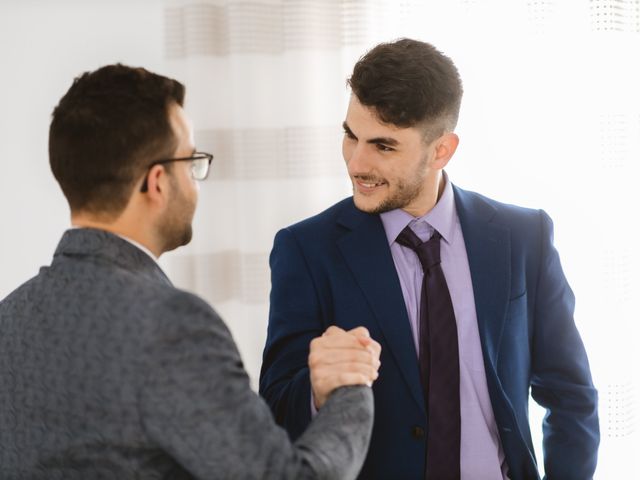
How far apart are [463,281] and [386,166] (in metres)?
0.30

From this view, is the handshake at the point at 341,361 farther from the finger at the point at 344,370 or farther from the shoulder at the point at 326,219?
the shoulder at the point at 326,219

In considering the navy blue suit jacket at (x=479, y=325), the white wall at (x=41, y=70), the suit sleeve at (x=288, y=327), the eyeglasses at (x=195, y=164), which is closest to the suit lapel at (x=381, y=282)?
the navy blue suit jacket at (x=479, y=325)

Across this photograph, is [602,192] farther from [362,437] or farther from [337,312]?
[362,437]

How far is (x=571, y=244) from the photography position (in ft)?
6.75

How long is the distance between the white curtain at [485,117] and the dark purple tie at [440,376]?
23.5 inches

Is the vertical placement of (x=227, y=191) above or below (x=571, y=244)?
above

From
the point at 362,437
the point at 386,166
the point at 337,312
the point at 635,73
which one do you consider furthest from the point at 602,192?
the point at 362,437

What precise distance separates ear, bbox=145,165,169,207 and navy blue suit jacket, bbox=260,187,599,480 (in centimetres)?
46

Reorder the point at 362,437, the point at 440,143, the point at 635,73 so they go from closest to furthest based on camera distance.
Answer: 1. the point at 362,437
2. the point at 440,143
3. the point at 635,73

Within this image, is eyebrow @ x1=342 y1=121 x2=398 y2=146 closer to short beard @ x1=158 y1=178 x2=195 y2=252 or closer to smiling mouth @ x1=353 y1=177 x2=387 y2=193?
smiling mouth @ x1=353 y1=177 x2=387 y2=193

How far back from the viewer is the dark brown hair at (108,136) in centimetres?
112

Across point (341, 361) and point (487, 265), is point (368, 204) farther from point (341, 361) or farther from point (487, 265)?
point (341, 361)

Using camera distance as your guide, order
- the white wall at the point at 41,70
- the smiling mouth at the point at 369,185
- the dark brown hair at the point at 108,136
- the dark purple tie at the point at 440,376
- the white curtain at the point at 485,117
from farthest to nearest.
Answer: the white wall at the point at 41,70, the white curtain at the point at 485,117, the smiling mouth at the point at 369,185, the dark purple tie at the point at 440,376, the dark brown hair at the point at 108,136

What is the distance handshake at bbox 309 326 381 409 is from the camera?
4.01ft
